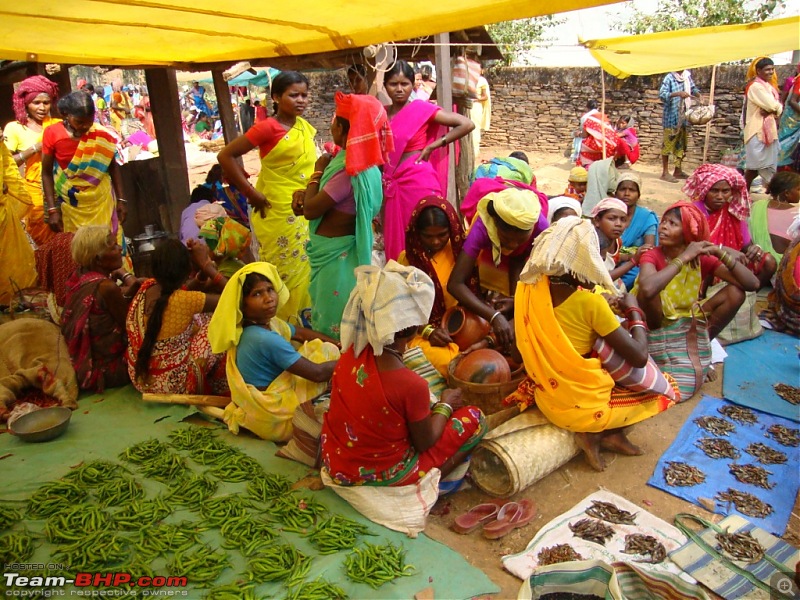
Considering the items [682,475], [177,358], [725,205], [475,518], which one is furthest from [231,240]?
[725,205]

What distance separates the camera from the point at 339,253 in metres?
4.10

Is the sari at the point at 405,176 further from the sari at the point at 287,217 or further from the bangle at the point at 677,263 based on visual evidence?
the bangle at the point at 677,263

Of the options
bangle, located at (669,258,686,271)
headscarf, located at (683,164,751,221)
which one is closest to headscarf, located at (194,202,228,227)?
bangle, located at (669,258,686,271)

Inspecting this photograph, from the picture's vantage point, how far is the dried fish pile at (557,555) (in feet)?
8.97

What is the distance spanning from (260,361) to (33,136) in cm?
527

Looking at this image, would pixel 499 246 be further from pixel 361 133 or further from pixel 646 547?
pixel 646 547

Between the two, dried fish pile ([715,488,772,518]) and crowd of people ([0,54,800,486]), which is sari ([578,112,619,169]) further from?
dried fish pile ([715,488,772,518])

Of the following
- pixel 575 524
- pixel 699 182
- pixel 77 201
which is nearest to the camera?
pixel 575 524

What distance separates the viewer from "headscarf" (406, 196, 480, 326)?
411 centimetres

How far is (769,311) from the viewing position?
5.29m

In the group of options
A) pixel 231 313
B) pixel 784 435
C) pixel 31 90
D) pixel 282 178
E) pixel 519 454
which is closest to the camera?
pixel 519 454

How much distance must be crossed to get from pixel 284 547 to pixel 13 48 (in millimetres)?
4201

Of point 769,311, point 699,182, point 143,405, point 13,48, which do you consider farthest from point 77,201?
point 769,311

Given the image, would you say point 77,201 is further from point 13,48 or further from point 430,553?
point 430,553
